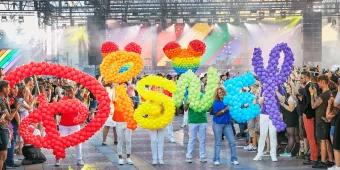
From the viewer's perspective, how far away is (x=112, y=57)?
1404 centimetres

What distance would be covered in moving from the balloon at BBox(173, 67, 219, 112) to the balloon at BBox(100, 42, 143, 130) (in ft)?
3.38

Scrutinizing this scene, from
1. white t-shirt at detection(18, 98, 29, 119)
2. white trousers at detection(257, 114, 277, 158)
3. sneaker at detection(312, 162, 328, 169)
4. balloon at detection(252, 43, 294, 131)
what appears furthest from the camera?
white t-shirt at detection(18, 98, 29, 119)

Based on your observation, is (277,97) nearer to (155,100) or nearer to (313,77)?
(313,77)

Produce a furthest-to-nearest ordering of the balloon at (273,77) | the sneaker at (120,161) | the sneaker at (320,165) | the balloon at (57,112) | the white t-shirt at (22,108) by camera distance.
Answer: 1. the white t-shirt at (22,108)
2. the sneaker at (120,161)
3. the balloon at (273,77)
4. the sneaker at (320,165)
5. the balloon at (57,112)

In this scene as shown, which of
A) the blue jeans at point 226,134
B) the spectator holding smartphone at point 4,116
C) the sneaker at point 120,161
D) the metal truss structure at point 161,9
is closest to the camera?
the spectator holding smartphone at point 4,116

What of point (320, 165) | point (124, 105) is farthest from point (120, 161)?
point (320, 165)

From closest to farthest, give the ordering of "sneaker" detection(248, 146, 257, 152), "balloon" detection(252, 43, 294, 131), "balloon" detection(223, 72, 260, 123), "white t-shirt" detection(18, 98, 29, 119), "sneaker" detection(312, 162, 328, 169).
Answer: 1. "sneaker" detection(312, 162, 328, 169)
2. "balloon" detection(223, 72, 260, 123)
3. "balloon" detection(252, 43, 294, 131)
4. "white t-shirt" detection(18, 98, 29, 119)
5. "sneaker" detection(248, 146, 257, 152)

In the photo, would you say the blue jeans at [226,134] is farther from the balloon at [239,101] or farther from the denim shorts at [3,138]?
the denim shorts at [3,138]

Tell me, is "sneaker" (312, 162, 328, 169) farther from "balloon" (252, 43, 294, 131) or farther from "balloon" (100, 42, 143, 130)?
"balloon" (100, 42, 143, 130)

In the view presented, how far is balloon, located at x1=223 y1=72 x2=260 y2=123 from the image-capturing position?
45.8 feet

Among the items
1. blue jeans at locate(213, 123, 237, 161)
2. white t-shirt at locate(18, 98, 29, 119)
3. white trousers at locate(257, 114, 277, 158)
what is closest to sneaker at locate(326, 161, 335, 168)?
white trousers at locate(257, 114, 277, 158)

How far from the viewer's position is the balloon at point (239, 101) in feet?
45.8

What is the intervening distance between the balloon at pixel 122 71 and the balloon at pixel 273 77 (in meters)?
2.69

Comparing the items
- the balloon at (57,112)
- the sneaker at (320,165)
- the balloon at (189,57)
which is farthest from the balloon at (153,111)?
the sneaker at (320,165)
